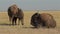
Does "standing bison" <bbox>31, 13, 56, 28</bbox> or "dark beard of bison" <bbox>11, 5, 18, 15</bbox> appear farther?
"dark beard of bison" <bbox>11, 5, 18, 15</bbox>

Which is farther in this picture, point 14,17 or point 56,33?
point 14,17

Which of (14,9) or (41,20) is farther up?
(14,9)

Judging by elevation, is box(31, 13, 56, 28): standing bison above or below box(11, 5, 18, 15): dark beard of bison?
below

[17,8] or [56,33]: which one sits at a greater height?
[17,8]

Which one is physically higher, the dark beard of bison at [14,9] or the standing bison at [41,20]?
the dark beard of bison at [14,9]

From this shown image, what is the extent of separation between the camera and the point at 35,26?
1880 cm

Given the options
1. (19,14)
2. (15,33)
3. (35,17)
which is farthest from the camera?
(19,14)

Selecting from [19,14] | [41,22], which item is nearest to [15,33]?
[41,22]

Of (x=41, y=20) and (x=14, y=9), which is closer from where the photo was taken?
(x=41, y=20)

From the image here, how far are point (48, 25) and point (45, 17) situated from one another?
635mm

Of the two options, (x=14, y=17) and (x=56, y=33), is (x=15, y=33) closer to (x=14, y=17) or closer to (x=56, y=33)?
(x=56, y=33)

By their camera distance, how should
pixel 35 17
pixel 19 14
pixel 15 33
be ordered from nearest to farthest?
pixel 15 33 → pixel 35 17 → pixel 19 14

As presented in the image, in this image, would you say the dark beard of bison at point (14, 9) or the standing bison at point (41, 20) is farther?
the dark beard of bison at point (14, 9)

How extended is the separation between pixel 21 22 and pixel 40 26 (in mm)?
4260
